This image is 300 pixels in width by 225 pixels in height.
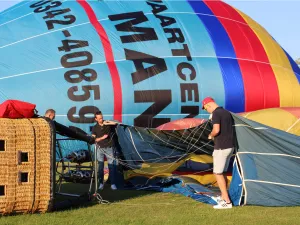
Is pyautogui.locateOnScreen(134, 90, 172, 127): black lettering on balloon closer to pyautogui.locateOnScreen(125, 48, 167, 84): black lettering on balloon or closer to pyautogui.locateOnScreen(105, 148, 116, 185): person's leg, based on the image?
pyautogui.locateOnScreen(125, 48, 167, 84): black lettering on balloon

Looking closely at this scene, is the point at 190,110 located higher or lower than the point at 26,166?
higher

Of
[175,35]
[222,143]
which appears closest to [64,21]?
[175,35]

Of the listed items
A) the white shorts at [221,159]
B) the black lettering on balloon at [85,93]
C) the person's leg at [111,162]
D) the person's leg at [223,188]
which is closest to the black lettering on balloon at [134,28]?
the black lettering on balloon at [85,93]

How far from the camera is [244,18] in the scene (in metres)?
13.3

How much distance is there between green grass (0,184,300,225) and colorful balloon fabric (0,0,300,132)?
3.51 meters

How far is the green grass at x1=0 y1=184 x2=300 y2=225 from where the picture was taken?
5.80m

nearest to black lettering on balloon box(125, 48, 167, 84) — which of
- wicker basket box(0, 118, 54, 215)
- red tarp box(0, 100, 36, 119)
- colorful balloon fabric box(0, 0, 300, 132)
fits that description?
colorful balloon fabric box(0, 0, 300, 132)

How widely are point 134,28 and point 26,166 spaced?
5845mm

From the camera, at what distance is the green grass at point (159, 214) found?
580 cm

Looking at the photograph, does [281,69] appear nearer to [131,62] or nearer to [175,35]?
[175,35]

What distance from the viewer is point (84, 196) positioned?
7.06 m

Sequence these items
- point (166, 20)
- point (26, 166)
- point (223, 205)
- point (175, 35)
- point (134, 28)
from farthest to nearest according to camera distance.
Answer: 1. point (166, 20)
2. point (175, 35)
3. point (134, 28)
4. point (223, 205)
5. point (26, 166)

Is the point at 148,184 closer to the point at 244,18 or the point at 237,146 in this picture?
the point at 237,146

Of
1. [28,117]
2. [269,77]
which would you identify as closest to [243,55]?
[269,77]
